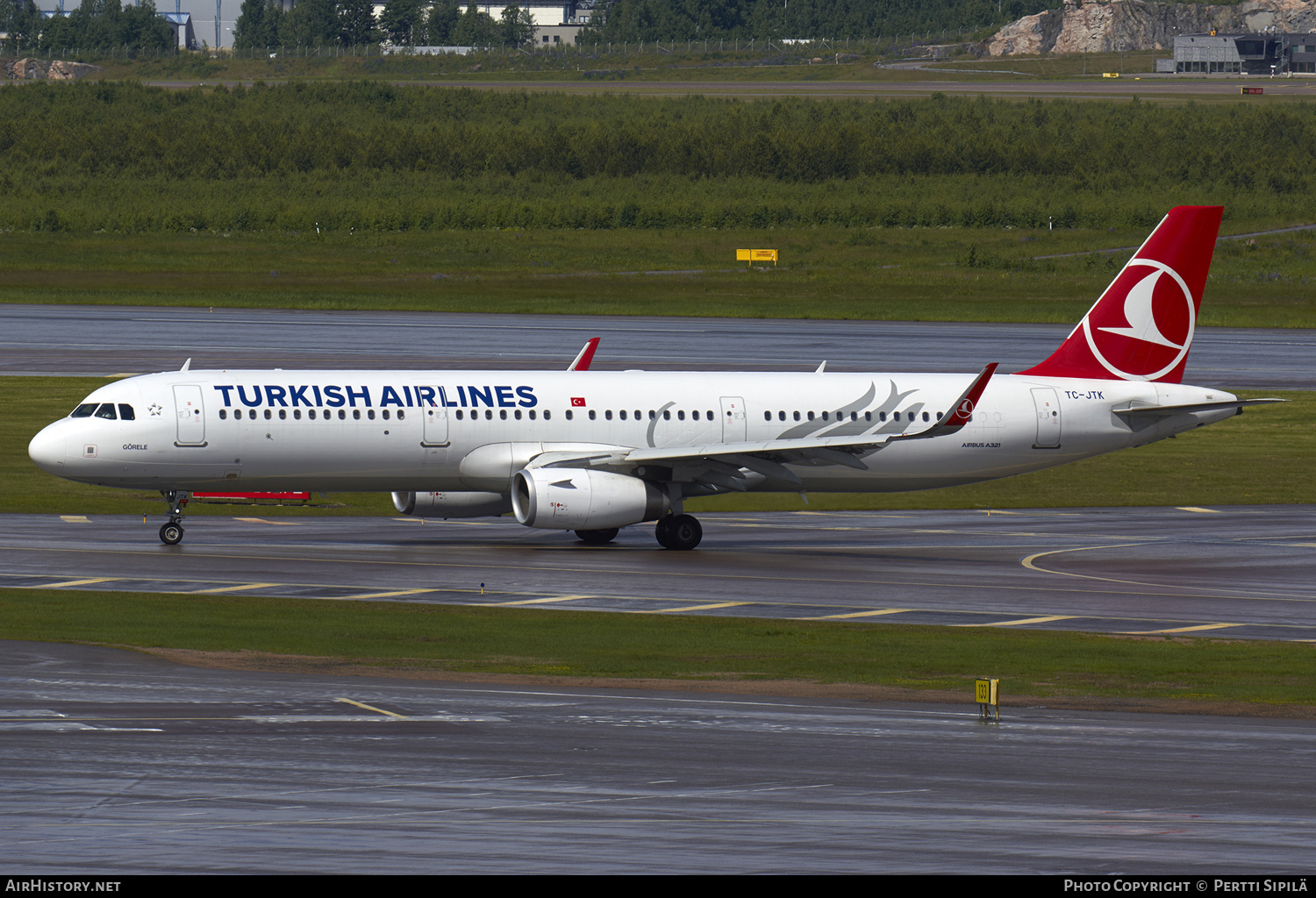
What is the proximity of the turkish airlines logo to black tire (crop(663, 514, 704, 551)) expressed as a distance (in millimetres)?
12856

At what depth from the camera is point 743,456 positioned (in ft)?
150

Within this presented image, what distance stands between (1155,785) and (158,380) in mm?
30257

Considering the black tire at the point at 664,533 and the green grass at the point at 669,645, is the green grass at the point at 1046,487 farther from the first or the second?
the green grass at the point at 669,645

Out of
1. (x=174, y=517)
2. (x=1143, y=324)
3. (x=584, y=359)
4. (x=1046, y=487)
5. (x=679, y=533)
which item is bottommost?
(x=1046, y=487)

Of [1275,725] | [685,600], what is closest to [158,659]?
[685,600]

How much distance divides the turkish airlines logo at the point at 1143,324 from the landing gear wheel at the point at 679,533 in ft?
42.2

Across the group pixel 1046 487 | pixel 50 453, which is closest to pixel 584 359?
pixel 50 453

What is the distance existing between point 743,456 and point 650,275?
8640cm

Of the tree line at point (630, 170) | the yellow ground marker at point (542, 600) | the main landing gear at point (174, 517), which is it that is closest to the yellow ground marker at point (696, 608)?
the yellow ground marker at point (542, 600)

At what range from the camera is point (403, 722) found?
2538cm

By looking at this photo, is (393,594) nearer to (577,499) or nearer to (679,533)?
(577,499)

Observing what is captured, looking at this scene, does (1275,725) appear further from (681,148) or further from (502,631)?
(681,148)

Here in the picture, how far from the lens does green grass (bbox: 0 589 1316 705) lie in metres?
30.3

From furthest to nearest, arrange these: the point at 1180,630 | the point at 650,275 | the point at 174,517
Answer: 1. the point at 650,275
2. the point at 174,517
3. the point at 1180,630
